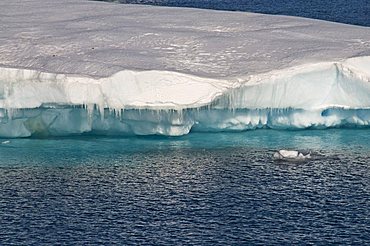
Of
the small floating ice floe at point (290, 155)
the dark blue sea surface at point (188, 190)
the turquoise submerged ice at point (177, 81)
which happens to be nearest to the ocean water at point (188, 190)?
the dark blue sea surface at point (188, 190)

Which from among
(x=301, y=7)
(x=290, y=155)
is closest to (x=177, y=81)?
(x=290, y=155)

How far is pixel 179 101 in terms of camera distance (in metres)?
20.5

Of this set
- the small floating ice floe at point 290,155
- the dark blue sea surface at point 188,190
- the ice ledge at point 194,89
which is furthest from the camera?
the ice ledge at point 194,89

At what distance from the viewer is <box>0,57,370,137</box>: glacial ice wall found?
2066 cm

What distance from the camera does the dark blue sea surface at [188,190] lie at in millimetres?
16547

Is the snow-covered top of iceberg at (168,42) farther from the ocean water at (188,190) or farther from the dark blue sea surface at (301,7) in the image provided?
the dark blue sea surface at (301,7)

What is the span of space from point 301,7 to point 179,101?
18375mm

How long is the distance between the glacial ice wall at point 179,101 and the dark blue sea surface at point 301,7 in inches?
499

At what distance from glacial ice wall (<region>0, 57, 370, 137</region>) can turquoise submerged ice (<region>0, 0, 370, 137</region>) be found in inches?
0.8

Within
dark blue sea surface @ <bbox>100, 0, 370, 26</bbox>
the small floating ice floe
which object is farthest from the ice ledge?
dark blue sea surface @ <bbox>100, 0, 370, 26</bbox>

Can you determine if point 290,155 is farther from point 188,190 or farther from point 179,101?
point 188,190

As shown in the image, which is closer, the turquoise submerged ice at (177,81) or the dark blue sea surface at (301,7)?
the turquoise submerged ice at (177,81)

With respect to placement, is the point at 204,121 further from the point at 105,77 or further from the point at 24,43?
the point at 24,43

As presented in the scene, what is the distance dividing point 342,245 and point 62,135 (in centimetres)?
834
